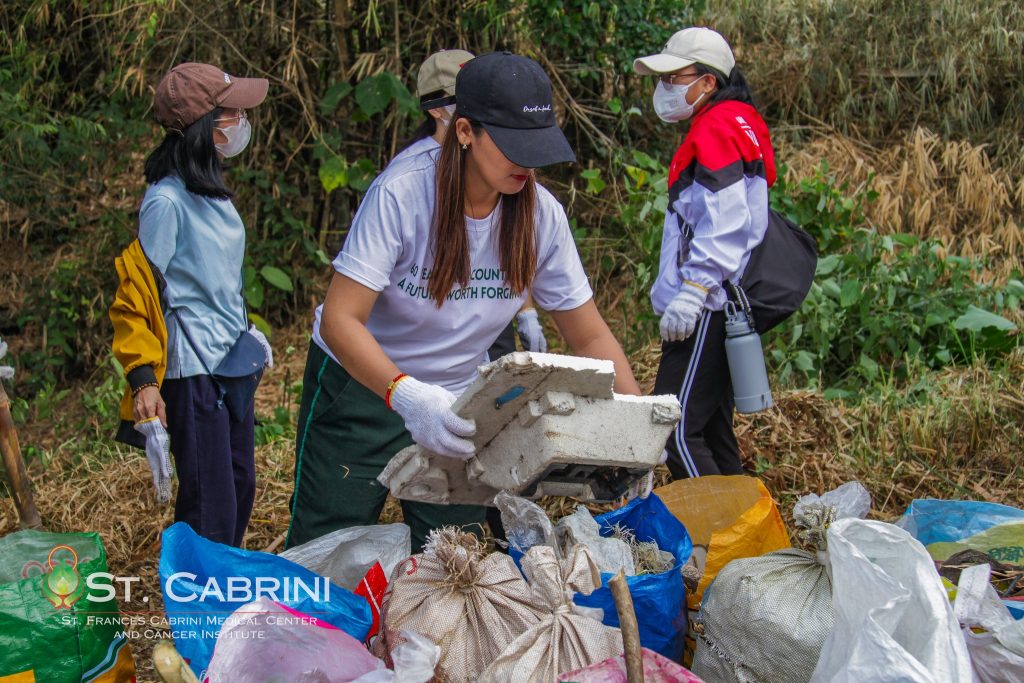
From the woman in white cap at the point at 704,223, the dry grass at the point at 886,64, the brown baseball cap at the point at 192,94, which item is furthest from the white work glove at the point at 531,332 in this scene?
the dry grass at the point at 886,64

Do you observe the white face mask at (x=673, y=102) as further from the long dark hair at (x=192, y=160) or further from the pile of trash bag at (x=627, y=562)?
the pile of trash bag at (x=627, y=562)

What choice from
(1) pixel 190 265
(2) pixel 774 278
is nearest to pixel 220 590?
(1) pixel 190 265

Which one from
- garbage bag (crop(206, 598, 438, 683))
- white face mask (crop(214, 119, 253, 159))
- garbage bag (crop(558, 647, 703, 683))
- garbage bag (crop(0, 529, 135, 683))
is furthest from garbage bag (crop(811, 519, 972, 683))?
white face mask (crop(214, 119, 253, 159))

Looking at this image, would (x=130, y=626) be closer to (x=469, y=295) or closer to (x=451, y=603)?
(x=451, y=603)

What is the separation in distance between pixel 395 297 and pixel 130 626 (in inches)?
37.2

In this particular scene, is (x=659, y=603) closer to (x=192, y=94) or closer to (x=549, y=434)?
(x=549, y=434)

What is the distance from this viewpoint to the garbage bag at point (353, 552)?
7.50 ft

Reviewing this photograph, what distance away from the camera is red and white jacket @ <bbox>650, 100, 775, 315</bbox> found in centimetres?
325

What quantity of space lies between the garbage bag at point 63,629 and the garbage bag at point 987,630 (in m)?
1.52

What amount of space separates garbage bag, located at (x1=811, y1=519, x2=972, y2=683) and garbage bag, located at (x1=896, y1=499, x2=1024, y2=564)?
1.33ft

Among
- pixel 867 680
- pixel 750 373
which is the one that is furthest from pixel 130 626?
pixel 750 373

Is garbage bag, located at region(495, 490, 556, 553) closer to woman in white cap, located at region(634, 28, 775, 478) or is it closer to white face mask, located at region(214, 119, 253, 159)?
woman in white cap, located at region(634, 28, 775, 478)

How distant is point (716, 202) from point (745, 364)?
0.49m

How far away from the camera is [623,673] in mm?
1730
